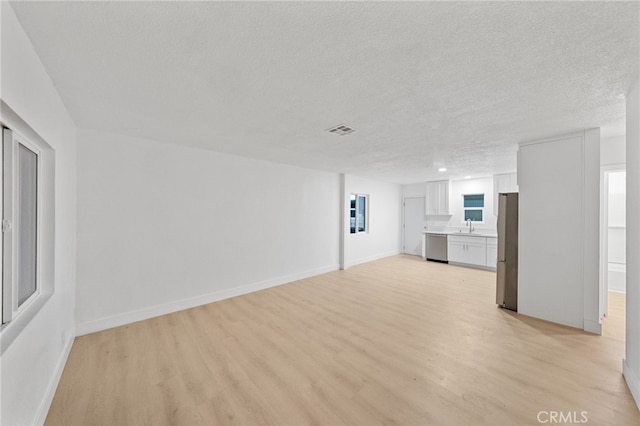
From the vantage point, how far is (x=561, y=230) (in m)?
3.29

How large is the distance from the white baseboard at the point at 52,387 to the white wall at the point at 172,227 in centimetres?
57

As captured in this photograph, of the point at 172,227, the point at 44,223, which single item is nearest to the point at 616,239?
the point at 172,227

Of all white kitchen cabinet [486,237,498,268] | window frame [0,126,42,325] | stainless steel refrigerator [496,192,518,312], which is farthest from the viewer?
white kitchen cabinet [486,237,498,268]

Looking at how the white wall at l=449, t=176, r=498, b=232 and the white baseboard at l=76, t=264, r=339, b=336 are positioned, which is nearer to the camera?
the white baseboard at l=76, t=264, r=339, b=336

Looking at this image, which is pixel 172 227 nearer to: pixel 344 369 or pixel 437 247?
pixel 344 369

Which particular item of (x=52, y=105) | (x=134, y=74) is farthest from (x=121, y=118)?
(x=134, y=74)

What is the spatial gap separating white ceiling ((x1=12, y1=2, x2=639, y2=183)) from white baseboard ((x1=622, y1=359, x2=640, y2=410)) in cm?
232

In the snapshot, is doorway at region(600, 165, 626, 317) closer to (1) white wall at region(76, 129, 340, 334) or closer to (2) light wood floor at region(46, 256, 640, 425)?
(2) light wood floor at region(46, 256, 640, 425)

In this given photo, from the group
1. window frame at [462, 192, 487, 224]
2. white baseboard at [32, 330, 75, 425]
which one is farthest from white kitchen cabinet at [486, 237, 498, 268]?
white baseboard at [32, 330, 75, 425]

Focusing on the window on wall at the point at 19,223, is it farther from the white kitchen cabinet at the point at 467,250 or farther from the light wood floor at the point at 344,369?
the white kitchen cabinet at the point at 467,250

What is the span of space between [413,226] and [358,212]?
95.2 inches

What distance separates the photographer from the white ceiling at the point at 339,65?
1.29 metres

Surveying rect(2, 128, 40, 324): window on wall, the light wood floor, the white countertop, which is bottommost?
the light wood floor

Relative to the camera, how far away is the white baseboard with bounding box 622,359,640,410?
192 cm
